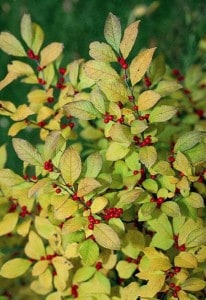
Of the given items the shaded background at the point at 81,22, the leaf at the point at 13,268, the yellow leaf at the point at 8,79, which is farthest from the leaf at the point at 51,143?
the shaded background at the point at 81,22

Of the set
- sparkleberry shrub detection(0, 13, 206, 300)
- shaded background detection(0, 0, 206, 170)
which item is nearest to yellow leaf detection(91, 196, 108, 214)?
sparkleberry shrub detection(0, 13, 206, 300)

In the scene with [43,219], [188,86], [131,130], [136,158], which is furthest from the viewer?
[188,86]

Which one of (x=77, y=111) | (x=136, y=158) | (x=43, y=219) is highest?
(x=77, y=111)

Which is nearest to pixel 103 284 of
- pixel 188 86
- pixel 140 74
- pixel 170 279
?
pixel 170 279

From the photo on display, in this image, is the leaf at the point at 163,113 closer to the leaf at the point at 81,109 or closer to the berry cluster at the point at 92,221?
the leaf at the point at 81,109

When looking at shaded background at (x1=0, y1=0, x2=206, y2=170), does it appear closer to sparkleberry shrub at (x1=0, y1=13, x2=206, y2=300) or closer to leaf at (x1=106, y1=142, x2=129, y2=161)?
sparkleberry shrub at (x1=0, y1=13, x2=206, y2=300)

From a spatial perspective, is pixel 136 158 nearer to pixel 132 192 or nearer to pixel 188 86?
pixel 132 192
